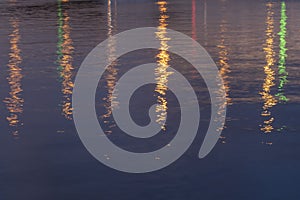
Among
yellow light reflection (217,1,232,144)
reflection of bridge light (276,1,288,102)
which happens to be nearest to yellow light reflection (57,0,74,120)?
yellow light reflection (217,1,232,144)

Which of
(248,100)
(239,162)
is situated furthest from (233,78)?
(239,162)

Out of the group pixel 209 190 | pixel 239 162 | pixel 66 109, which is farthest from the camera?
pixel 66 109

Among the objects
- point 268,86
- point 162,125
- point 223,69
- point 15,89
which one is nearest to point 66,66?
point 15,89

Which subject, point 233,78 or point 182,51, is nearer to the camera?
point 233,78

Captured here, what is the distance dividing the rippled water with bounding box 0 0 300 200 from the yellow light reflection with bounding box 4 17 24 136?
34 millimetres

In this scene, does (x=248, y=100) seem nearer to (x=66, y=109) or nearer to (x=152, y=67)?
(x=66, y=109)

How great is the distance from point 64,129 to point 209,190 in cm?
A: 607

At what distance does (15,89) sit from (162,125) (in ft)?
25.1

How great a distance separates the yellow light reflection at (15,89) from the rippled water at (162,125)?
0.11ft

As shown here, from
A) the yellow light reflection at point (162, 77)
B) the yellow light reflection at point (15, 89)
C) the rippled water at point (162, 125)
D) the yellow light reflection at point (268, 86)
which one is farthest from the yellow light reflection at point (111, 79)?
the yellow light reflection at point (268, 86)

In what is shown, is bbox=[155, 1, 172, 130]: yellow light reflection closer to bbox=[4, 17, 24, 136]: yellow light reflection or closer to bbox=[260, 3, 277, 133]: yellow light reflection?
bbox=[260, 3, 277, 133]: yellow light reflection

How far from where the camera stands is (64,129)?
1672 centimetres

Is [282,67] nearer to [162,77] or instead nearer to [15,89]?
[162,77]

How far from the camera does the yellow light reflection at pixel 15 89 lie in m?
17.8
